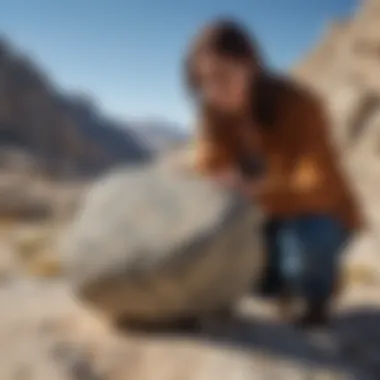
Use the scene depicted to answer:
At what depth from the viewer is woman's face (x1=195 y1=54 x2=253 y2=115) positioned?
3.96 m

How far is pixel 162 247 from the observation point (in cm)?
370

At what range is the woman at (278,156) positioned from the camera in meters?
4.04

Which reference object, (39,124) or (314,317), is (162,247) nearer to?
(314,317)

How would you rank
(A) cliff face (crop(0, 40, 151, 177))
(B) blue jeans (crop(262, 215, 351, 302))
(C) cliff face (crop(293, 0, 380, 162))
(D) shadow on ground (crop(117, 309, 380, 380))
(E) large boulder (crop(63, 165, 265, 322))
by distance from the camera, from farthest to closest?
(A) cliff face (crop(0, 40, 151, 177)) → (C) cliff face (crop(293, 0, 380, 162)) → (B) blue jeans (crop(262, 215, 351, 302)) → (D) shadow on ground (crop(117, 309, 380, 380)) → (E) large boulder (crop(63, 165, 265, 322))

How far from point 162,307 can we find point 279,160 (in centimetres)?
114

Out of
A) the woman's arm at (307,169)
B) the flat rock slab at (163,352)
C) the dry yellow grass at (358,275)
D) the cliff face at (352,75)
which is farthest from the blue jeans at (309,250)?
the cliff face at (352,75)

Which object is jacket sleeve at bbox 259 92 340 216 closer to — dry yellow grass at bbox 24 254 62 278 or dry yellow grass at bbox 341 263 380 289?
dry yellow grass at bbox 341 263 380 289

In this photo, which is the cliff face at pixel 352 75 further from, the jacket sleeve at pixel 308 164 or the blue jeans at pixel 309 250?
the jacket sleeve at pixel 308 164

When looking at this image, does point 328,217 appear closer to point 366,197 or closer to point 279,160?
point 279,160

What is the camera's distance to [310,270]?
4.49 meters

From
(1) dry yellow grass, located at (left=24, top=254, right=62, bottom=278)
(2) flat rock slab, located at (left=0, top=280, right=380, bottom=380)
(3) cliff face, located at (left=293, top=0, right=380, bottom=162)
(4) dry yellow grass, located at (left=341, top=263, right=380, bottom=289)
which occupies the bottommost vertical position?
(2) flat rock slab, located at (left=0, top=280, right=380, bottom=380)

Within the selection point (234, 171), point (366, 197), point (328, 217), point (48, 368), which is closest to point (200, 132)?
point (234, 171)

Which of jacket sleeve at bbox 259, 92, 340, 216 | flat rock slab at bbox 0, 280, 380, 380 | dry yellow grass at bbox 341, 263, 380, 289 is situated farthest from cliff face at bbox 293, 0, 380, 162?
flat rock slab at bbox 0, 280, 380, 380

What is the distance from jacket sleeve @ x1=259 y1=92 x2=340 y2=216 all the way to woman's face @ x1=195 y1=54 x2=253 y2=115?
33cm
